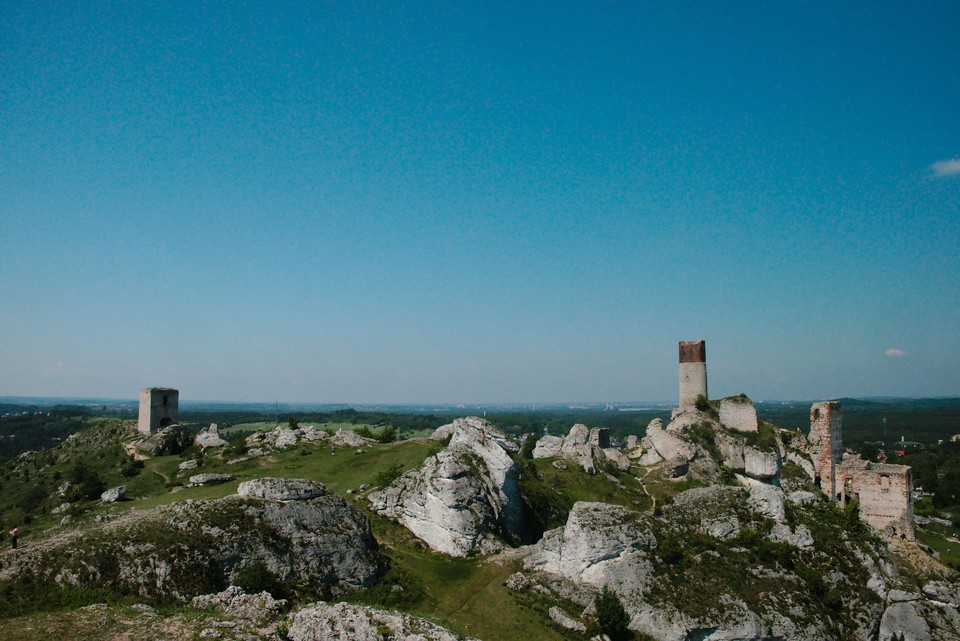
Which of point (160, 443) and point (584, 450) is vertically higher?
point (160, 443)

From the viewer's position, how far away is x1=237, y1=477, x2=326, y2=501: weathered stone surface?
1276 inches

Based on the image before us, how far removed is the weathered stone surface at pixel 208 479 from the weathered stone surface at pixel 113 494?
4.08 m

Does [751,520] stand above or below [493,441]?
below

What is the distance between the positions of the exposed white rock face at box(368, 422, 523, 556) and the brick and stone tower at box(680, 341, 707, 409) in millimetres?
26469

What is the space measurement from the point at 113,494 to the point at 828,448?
2224 inches

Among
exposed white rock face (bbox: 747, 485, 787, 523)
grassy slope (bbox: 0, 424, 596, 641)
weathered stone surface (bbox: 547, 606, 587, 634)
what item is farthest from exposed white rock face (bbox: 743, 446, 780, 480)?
weathered stone surface (bbox: 547, 606, 587, 634)

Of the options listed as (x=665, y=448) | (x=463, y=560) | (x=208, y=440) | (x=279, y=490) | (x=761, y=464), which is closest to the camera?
(x=279, y=490)

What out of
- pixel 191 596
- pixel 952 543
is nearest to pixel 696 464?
pixel 952 543

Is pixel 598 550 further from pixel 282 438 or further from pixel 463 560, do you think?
pixel 282 438

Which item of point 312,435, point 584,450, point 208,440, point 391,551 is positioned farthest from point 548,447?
point 208,440

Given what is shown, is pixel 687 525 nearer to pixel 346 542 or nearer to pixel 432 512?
pixel 432 512

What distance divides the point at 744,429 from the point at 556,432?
472 feet

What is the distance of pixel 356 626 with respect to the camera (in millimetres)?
21266

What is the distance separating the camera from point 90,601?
23.8 meters
